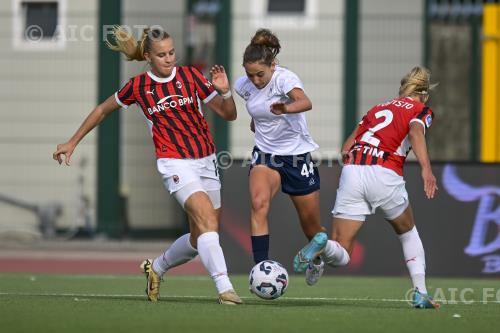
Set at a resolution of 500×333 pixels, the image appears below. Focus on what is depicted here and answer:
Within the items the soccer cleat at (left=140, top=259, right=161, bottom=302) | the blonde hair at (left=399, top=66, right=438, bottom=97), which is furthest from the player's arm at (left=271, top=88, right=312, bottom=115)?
the soccer cleat at (left=140, top=259, right=161, bottom=302)

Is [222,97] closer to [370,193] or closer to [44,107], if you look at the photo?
[370,193]

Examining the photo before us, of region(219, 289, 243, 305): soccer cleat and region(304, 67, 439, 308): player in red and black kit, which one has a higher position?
region(304, 67, 439, 308): player in red and black kit

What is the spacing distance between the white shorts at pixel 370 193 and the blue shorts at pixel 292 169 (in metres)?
0.66

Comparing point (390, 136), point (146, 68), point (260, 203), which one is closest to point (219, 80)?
point (260, 203)

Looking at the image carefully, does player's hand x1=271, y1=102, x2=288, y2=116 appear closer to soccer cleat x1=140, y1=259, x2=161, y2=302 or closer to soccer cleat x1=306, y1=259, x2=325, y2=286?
soccer cleat x1=306, y1=259, x2=325, y2=286

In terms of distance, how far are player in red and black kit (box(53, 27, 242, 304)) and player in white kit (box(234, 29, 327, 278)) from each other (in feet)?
1.45

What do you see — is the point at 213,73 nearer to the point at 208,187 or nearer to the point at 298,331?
the point at 208,187

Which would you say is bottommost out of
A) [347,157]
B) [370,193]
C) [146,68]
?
[370,193]

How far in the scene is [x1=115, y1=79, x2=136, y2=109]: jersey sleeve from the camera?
362 inches

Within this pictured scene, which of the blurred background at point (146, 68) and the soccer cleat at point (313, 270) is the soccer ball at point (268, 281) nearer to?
the soccer cleat at point (313, 270)

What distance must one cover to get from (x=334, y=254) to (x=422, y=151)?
95 centimetres

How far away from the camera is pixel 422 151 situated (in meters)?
8.77

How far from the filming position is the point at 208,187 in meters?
9.09

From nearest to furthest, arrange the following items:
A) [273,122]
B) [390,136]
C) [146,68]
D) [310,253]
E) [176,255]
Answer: [310,253] → [390,136] → [176,255] → [273,122] → [146,68]
